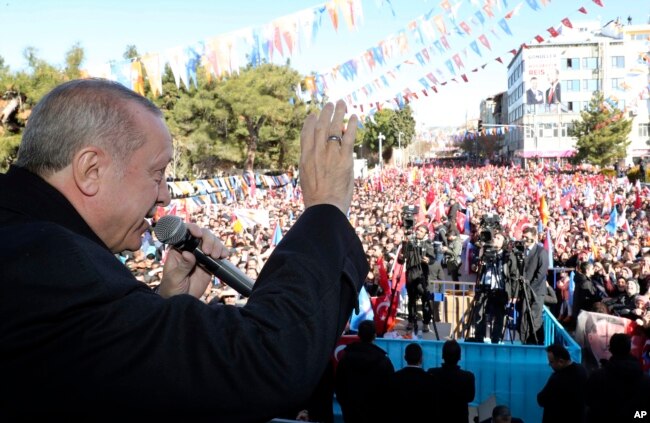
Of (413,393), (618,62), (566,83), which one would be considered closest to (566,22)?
(413,393)

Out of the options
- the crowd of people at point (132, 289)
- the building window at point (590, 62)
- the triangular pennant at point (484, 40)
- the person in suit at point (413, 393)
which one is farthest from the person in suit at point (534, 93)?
the crowd of people at point (132, 289)

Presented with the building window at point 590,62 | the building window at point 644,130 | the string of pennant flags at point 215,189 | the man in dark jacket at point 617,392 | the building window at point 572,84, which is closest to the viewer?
the man in dark jacket at point 617,392

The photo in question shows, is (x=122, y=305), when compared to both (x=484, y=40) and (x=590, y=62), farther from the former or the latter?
(x=590, y=62)

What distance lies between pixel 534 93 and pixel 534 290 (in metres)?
64.3

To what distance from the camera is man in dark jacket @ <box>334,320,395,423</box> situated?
17.2 feet

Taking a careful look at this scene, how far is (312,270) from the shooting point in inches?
35.2

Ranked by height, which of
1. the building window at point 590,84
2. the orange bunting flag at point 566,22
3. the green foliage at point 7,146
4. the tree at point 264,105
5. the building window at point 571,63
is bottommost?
the green foliage at point 7,146

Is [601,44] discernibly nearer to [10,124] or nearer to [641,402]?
[10,124]

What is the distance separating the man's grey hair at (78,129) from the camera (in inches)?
38.3

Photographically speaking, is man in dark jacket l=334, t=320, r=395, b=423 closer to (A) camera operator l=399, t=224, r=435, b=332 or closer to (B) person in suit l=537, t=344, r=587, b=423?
(B) person in suit l=537, t=344, r=587, b=423

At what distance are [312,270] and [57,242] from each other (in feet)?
1.10

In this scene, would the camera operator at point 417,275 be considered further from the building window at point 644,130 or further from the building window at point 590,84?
the building window at point 590,84

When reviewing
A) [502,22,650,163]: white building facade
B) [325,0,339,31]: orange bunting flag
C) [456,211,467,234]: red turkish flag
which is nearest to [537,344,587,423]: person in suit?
[325,0,339,31]: orange bunting flag

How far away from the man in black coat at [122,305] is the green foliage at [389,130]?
8516 centimetres
